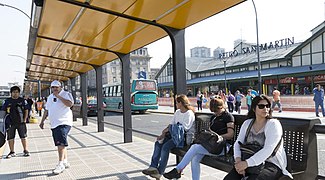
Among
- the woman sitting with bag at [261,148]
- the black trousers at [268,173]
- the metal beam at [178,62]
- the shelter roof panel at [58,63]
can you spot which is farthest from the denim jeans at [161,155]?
the shelter roof panel at [58,63]

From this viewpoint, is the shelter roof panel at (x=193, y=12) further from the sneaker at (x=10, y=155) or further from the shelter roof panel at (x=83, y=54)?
the sneaker at (x=10, y=155)

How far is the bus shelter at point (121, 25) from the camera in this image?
16.4 feet

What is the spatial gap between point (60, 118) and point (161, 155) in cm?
222

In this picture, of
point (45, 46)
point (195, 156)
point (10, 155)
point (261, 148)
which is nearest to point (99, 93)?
point (45, 46)

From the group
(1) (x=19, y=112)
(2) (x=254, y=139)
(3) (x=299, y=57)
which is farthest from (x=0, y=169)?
(3) (x=299, y=57)

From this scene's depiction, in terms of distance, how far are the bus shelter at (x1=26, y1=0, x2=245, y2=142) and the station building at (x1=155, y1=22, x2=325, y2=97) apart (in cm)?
2984

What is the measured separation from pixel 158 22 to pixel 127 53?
317cm

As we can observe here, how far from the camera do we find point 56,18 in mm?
6051

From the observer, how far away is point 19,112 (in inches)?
278

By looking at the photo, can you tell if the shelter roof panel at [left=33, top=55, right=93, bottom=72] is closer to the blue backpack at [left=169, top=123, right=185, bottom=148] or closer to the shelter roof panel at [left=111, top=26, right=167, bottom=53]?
the shelter roof panel at [left=111, top=26, right=167, bottom=53]

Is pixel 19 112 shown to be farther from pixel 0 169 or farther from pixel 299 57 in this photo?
pixel 299 57

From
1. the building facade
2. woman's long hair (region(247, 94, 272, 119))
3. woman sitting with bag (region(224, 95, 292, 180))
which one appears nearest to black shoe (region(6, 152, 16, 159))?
woman sitting with bag (region(224, 95, 292, 180))

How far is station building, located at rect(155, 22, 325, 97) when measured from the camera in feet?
111

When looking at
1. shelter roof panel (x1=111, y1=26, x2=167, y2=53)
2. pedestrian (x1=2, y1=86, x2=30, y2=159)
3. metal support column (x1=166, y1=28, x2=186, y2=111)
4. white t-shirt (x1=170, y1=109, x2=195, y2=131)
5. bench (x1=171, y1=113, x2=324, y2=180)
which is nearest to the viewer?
bench (x1=171, y1=113, x2=324, y2=180)
